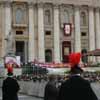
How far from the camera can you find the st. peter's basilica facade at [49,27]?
3027 inches

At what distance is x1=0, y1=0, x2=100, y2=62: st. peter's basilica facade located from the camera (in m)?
76.9

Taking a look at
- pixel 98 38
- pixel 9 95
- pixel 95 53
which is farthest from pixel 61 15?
pixel 9 95

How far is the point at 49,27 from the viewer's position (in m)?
79.6

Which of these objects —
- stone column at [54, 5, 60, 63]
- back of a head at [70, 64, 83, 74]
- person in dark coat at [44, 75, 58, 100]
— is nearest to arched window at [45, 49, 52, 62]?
stone column at [54, 5, 60, 63]

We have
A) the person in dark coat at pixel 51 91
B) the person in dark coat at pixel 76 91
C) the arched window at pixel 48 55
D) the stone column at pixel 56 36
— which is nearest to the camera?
the person in dark coat at pixel 76 91

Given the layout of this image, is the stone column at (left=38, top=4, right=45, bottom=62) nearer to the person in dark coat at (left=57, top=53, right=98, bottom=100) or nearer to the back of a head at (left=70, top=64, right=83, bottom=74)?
the back of a head at (left=70, top=64, right=83, bottom=74)

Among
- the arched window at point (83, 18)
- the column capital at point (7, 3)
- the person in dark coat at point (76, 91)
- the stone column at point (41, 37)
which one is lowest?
the person in dark coat at point (76, 91)

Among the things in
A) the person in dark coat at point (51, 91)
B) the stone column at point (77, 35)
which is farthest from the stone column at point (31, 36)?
the person in dark coat at point (51, 91)

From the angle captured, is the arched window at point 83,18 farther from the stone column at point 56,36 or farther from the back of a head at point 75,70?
the back of a head at point 75,70

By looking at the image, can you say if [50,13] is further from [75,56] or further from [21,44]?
[75,56]

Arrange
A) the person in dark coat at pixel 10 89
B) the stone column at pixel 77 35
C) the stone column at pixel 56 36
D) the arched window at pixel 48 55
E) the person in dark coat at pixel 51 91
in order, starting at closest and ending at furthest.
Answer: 1. the person in dark coat at pixel 51 91
2. the person in dark coat at pixel 10 89
3. the stone column at pixel 56 36
4. the arched window at pixel 48 55
5. the stone column at pixel 77 35

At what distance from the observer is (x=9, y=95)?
12.6 m

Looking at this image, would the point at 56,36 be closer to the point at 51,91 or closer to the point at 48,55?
the point at 48,55

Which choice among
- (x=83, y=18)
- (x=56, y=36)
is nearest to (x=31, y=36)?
(x=56, y=36)
